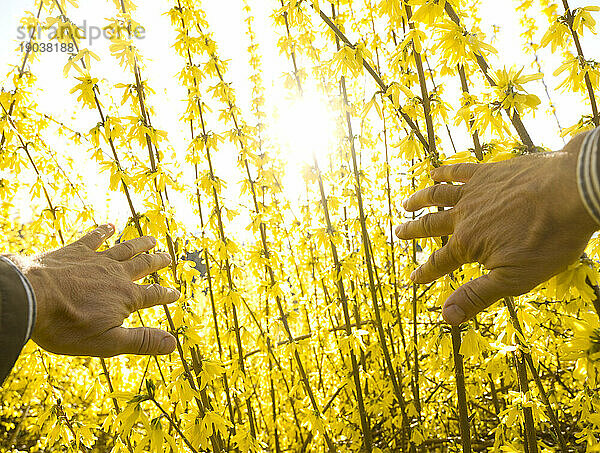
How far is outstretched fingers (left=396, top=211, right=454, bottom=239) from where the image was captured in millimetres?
1379

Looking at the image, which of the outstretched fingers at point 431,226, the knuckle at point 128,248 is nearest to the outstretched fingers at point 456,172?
the outstretched fingers at point 431,226

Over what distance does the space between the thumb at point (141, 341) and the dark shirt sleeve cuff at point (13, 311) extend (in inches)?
10.0

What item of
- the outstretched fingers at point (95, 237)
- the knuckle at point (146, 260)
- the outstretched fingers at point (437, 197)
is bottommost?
the outstretched fingers at point (437, 197)

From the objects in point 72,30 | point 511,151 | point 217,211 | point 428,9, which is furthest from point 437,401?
point 72,30

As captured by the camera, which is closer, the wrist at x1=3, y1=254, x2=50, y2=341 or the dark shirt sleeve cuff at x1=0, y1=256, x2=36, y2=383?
the dark shirt sleeve cuff at x1=0, y1=256, x2=36, y2=383

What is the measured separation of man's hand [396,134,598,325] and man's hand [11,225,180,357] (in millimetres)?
1017

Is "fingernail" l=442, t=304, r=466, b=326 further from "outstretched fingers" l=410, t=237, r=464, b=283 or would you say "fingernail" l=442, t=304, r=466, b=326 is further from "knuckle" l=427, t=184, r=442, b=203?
"knuckle" l=427, t=184, r=442, b=203

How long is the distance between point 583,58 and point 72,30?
2.45 metres

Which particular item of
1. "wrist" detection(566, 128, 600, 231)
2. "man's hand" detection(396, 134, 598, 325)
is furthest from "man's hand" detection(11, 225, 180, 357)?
"wrist" detection(566, 128, 600, 231)

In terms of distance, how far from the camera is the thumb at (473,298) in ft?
3.78

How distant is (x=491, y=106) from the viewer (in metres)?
1.57

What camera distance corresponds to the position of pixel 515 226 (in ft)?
3.75

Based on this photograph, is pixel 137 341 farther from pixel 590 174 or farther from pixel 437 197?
pixel 590 174

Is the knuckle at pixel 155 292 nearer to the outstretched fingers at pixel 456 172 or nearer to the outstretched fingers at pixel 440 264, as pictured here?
the outstretched fingers at pixel 440 264
